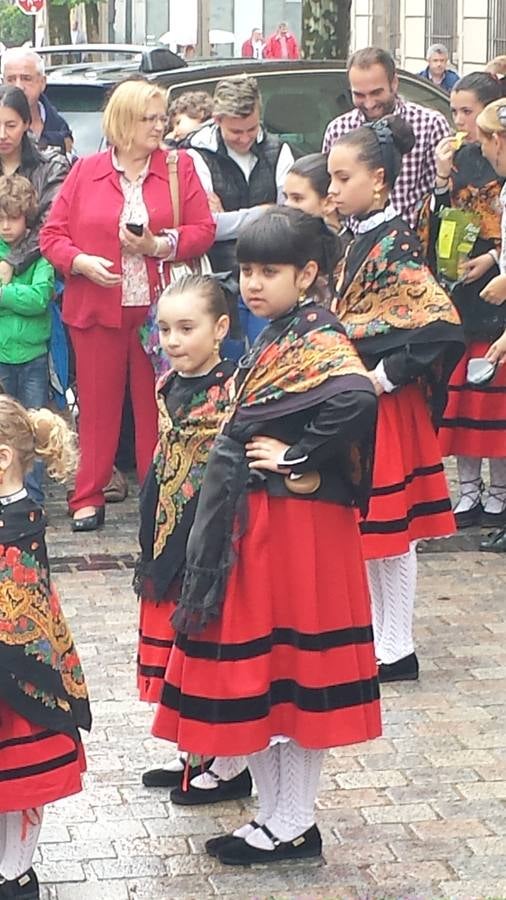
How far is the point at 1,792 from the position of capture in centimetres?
435

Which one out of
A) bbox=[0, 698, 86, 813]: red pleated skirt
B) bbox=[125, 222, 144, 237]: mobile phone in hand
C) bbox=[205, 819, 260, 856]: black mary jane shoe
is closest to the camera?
bbox=[0, 698, 86, 813]: red pleated skirt

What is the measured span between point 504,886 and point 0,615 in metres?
1.46

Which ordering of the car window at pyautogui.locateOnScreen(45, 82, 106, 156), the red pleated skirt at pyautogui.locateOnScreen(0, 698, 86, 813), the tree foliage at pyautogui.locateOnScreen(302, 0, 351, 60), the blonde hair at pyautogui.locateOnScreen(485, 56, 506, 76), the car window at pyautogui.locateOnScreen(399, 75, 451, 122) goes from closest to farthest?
the red pleated skirt at pyautogui.locateOnScreen(0, 698, 86, 813) → the blonde hair at pyautogui.locateOnScreen(485, 56, 506, 76) → the car window at pyautogui.locateOnScreen(45, 82, 106, 156) → the car window at pyautogui.locateOnScreen(399, 75, 451, 122) → the tree foliage at pyautogui.locateOnScreen(302, 0, 351, 60)

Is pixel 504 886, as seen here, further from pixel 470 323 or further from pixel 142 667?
pixel 470 323

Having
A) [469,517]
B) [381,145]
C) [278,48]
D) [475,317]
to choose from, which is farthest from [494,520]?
[278,48]

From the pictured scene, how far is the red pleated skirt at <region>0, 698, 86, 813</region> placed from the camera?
436cm

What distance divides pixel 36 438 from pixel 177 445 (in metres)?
0.63

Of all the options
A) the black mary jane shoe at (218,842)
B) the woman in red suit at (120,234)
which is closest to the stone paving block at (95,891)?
the black mary jane shoe at (218,842)

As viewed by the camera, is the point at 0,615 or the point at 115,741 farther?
the point at 115,741

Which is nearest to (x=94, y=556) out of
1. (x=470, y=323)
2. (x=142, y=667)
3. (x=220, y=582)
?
(x=470, y=323)

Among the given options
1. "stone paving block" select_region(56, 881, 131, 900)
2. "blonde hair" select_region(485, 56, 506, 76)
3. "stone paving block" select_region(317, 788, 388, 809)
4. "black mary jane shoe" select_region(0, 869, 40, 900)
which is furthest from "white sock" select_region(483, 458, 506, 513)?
"black mary jane shoe" select_region(0, 869, 40, 900)

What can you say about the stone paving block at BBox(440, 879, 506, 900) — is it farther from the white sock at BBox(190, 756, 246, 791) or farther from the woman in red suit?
the woman in red suit

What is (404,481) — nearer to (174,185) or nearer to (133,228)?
(133,228)

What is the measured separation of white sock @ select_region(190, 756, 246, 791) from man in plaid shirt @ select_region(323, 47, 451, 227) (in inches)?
149
